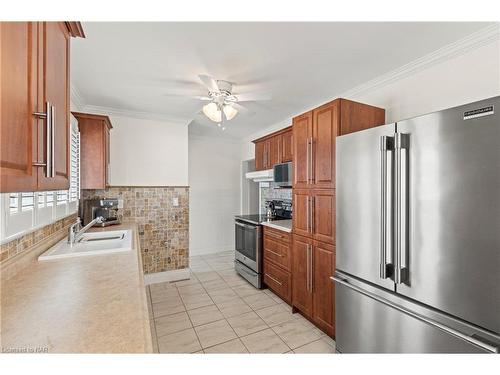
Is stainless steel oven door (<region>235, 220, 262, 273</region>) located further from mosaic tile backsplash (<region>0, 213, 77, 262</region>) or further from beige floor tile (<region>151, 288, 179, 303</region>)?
mosaic tile backsplash (<region>0, 213, 77, 262</region>)

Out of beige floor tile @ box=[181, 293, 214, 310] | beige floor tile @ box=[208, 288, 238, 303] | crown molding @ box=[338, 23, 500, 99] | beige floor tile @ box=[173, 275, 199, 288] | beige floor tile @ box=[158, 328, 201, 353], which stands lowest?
beige floor tile @ box=[173, 275, 199, 288]

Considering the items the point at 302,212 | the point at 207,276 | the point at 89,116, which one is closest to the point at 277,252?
the point at 302,212

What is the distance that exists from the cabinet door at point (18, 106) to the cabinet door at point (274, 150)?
9.69ft

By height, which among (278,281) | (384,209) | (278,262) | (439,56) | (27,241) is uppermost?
(439,56)

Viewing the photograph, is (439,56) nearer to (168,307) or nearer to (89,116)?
(89,116)

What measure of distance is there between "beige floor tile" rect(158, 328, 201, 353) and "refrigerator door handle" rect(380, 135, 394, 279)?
168 cm

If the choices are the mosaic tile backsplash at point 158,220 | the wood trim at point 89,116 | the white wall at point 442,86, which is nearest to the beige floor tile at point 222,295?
the mosaic tile backsplash at point 158,220

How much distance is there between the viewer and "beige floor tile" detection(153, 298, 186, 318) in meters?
2.62

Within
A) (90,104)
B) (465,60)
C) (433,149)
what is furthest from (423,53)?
(90,104)

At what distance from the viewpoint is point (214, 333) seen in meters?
2.23

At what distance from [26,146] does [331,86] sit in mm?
2610

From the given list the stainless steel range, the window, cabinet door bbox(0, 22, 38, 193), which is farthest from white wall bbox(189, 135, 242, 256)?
cabinet door bbox(0, 22, 38, 193)

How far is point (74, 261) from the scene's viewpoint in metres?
1.53

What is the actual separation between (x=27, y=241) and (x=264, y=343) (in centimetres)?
200
